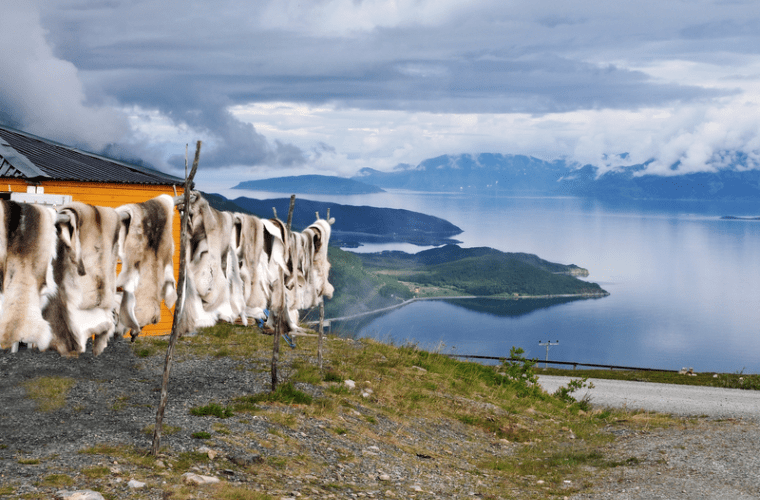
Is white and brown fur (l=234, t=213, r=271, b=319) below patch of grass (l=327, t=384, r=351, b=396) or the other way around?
the other way around

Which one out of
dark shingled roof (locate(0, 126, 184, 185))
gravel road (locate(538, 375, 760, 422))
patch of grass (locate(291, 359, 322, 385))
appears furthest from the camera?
gravel road (locate(538, 375, 760, 422))

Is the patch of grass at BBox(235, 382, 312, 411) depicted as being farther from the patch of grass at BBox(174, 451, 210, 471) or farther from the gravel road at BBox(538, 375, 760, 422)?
the gravel road at BBox(538, 375, 760, 422)

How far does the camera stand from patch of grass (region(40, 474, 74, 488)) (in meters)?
6.54

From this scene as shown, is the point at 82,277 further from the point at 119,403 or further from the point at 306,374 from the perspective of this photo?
the point at 306,374

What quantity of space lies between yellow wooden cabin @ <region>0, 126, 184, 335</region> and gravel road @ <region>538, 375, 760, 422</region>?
1655 centimetres

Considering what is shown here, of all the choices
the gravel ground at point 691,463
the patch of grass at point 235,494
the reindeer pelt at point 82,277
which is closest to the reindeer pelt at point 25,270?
the reindeer pelt at point 82,277

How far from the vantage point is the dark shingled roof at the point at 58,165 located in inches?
641

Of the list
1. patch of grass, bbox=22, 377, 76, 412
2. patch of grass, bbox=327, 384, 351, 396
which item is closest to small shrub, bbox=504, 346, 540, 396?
patch of grass, bbox=327, 384, 351, 396

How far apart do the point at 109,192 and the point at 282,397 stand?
9589 mm

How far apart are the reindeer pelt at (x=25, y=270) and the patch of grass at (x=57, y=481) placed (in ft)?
5.25

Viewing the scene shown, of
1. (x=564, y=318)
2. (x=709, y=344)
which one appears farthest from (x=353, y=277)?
(x=709, y=344)

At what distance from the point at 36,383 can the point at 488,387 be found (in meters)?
11.5

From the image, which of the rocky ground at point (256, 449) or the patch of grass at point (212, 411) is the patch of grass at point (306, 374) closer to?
the rocky ground at point (256, 449)

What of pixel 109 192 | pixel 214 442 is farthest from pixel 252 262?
pixel 109 192
